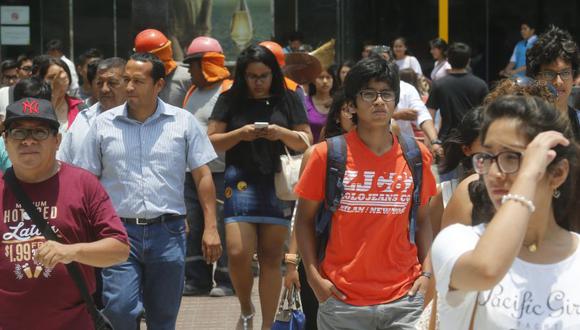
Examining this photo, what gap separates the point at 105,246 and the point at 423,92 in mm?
11032

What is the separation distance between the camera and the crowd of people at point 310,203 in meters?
2.85

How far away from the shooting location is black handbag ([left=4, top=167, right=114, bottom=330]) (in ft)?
15.1

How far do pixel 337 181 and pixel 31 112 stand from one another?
134 cm

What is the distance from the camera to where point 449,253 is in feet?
9.39

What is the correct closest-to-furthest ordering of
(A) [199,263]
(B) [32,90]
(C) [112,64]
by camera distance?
1. (B) [32,90]
2. (C) [112,64]
3. (A) [199,263]

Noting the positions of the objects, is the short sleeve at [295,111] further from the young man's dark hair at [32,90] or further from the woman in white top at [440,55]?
the woman in white top at [440,55]

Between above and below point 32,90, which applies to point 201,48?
above

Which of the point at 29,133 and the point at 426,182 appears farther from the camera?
the point at 426,182

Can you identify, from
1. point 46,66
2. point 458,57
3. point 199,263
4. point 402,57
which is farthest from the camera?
point 402,57

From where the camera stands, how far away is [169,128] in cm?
653

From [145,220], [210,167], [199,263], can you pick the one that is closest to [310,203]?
Result: [145,220]

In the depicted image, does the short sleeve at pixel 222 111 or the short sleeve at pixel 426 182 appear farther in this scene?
the short sleeve at pixel 222 111

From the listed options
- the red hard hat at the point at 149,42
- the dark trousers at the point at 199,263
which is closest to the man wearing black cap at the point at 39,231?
the dark trousers at the point at 199,263

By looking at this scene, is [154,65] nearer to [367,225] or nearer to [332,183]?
[332,183]
